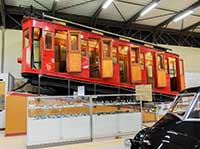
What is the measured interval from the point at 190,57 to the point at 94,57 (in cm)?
990

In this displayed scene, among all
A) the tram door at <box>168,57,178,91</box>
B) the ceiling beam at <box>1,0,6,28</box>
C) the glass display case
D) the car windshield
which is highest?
the ceiling beam at <box>1,0,6,28</box>

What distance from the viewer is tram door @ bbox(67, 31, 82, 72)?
7773mm

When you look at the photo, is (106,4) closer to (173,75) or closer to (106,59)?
(106,59)

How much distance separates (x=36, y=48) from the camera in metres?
7.54

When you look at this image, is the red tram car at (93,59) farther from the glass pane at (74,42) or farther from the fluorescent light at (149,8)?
the fluorescent light at (149,8)

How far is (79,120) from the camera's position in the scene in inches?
247

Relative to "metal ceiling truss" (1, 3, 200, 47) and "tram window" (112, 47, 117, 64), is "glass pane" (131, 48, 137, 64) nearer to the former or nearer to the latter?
"tram window" (112, 47, 117, 64)

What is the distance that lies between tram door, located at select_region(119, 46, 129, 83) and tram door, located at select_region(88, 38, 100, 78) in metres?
1.09

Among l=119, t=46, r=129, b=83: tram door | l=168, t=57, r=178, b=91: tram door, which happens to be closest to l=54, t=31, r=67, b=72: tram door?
l=119, t=46, r=129, b=83: tram door

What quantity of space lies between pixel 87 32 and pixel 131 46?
2.08 metres

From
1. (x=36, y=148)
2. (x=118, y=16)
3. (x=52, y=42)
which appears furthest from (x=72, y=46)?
(x=118, y=16)

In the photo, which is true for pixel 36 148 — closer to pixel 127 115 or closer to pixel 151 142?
pixel 127 115

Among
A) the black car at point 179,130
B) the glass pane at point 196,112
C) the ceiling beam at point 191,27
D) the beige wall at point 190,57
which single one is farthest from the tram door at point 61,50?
the ceiling beam at point 191,27

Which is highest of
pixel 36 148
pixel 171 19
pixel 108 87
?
pixel 171 19
